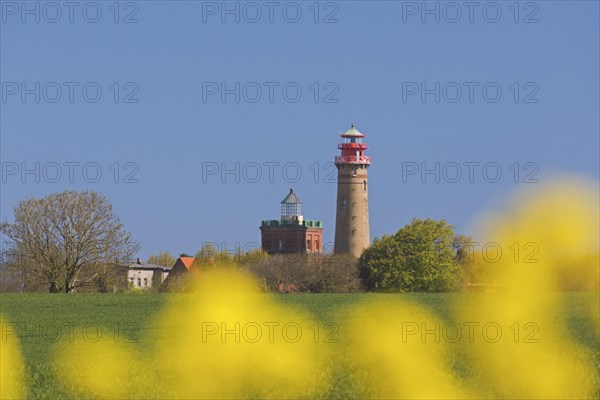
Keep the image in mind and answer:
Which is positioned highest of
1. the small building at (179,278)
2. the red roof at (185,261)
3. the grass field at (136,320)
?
the red roof at (185,261)

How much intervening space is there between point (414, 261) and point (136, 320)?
5281cm

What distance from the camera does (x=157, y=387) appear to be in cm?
2822

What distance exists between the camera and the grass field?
30405 mm

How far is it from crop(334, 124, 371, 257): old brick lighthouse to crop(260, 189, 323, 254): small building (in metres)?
8.92

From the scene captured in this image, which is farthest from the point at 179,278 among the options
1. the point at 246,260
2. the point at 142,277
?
the point at 142,277

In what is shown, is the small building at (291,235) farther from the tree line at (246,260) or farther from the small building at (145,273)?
the small building at (145,273)

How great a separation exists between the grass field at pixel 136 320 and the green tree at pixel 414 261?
23715 mm

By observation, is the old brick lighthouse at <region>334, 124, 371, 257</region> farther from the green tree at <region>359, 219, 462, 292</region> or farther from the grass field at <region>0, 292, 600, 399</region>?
the grass field at <region>0, 292, 600, 399</region>

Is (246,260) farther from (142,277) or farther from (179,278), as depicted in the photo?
(142,277)

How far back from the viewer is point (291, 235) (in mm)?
124688

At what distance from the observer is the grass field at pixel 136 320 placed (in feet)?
99.8

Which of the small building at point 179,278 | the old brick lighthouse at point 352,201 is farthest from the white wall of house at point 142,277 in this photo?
the old brick lighthouse at point 352,201

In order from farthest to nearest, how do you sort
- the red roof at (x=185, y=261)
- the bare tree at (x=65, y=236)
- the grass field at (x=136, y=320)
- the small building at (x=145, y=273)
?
the small building at (x=145, y=273) → the red roof at (x=185, y=261) → the bare tree at (x=65, y=236) → the grass field at (x=136, y=320)

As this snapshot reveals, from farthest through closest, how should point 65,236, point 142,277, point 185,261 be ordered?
point 142,277 → point 185,261 → point 65,236
